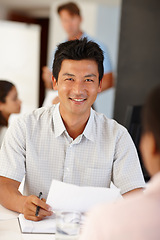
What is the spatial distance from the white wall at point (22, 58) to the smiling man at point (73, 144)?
4830 millimetres

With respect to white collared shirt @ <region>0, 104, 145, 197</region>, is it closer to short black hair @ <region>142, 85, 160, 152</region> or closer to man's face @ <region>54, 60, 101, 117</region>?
man's face @ <region>54, 60, 101, 117</region>

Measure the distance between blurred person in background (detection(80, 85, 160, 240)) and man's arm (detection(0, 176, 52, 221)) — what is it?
0.64m

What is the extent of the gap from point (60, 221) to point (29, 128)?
0.70 metres

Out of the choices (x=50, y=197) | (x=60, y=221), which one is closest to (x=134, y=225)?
(x=60, y=221)

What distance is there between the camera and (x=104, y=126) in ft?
5.82

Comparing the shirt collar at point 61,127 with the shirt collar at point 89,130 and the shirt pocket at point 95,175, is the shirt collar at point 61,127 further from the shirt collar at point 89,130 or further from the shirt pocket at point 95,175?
the shirt pocket at point 95,175

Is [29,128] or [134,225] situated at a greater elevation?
[134,225]

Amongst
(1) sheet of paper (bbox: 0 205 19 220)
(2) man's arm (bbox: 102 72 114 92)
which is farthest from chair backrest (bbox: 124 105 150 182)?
(2) man's arm (bbox: 102 72 114 92)

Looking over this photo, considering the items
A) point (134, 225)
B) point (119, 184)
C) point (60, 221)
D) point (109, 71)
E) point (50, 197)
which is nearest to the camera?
point (134, 225)

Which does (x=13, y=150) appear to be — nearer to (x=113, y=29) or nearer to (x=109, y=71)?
(x=109, y=71)

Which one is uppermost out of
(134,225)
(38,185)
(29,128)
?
(134,225)

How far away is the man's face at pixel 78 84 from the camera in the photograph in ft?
5.45

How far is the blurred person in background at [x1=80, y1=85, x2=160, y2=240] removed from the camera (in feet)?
2.25

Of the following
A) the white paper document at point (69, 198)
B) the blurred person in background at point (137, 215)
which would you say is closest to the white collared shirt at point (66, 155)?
the white paper document at point (69, 198)
